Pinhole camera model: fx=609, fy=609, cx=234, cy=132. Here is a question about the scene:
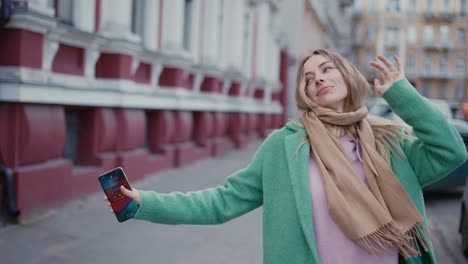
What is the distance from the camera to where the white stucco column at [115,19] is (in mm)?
8984

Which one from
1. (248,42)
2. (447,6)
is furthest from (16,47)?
(447,6)

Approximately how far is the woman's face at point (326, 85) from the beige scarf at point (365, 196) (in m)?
0.07

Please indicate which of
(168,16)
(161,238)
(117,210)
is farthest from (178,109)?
(117,210)

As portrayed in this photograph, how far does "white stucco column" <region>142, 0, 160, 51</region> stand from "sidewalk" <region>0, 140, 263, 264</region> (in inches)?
149

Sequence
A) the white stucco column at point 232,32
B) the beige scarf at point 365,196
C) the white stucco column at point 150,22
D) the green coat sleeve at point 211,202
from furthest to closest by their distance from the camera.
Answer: the white stucco column at point 232,32
the white stucco column at point 150,22
the green coat sleeve at point 211,202
the beige scarf at point 365,196

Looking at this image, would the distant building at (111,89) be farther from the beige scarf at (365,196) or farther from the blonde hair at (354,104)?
the beige scarf at (365,196)

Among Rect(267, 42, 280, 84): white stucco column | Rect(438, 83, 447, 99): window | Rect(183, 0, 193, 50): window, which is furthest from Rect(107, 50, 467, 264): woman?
Rect(438, 83, 447, 99): window

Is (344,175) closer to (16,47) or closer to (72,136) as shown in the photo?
(16,47)

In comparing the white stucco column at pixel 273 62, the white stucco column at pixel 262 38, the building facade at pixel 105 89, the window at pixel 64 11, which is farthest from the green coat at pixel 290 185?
the white stucco column at pixel 273 62

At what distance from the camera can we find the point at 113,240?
6.27 meters

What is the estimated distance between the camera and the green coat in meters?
2.41

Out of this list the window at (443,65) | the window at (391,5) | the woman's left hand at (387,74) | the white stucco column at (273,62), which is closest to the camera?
the woman's left hand at (387,74)

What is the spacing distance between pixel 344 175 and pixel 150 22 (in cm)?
894

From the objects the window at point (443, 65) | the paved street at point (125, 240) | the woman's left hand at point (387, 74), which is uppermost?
the window at point (443, 65)
